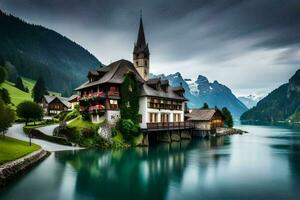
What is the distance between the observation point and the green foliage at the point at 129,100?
6388 centimetres

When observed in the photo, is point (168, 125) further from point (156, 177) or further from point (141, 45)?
point (156, 177)

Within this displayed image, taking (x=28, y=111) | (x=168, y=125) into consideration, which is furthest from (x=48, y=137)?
(x=168, y=125)

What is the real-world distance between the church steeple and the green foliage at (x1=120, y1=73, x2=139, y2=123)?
25.8 m

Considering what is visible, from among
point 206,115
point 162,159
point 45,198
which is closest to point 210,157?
point 162,159

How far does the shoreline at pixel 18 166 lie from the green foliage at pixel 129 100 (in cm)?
2194

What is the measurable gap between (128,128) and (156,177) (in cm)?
2635

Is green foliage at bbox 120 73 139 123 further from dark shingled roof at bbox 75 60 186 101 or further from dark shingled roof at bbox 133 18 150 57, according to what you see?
dark shingled roof at bbox 133 18 150 57

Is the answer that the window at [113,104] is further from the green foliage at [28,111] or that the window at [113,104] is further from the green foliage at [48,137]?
the green foliage at [28,111]

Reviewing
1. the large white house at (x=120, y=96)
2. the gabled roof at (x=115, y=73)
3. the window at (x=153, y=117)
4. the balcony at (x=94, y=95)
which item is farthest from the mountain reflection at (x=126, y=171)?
the gabled roof at (x=115, y=73)

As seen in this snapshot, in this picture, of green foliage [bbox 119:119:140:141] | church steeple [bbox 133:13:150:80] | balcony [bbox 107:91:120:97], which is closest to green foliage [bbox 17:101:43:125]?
balcony [bbox 107:91:120:97]

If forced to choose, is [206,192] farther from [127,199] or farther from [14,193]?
[14,193]

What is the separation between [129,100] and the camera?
6475 centimetres

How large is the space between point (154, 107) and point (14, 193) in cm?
4600

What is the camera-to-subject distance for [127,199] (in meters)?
25.9
